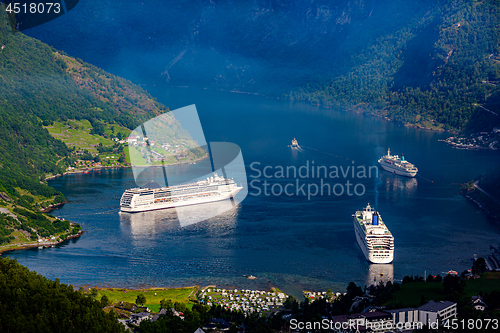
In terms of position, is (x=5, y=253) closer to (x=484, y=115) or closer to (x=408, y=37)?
(x=484, y=115)

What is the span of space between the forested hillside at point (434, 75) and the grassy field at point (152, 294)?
117 feet

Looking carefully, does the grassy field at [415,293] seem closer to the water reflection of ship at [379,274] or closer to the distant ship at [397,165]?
the water reflection of ship at [379,274]

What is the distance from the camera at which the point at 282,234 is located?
26.4 m

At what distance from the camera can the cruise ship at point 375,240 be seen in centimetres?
2358

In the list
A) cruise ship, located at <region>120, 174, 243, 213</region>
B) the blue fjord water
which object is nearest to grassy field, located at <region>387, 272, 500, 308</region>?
the blue fjord water

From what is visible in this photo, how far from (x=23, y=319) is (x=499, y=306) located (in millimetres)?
13089

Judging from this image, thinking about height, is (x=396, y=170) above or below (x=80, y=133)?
below

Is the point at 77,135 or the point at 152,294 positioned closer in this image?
the point at 152,294

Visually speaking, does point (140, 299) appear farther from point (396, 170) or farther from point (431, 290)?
point (396, 170)

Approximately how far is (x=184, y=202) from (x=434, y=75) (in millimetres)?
40588

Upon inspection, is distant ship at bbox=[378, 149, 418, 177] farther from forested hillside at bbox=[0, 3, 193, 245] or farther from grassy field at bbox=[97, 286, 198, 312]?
grassy field at bbox=[97, 286, 198, 312]

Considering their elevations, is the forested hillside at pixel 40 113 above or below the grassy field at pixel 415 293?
above

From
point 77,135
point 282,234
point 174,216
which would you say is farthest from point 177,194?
point 77,135

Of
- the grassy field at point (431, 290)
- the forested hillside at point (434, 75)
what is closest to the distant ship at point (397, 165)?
the forested hillside at point (434, 75)
